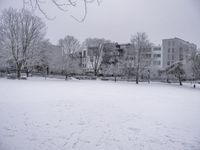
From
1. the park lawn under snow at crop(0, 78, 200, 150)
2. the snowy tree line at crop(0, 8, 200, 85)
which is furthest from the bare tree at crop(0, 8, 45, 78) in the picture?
the park lawn under snow at crop(0, 78, 200, 150)

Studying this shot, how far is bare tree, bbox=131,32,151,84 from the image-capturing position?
121 feet

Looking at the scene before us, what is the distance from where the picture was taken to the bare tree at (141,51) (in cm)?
3675

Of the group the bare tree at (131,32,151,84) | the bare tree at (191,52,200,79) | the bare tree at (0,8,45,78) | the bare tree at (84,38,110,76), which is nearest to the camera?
the bare tree at (0,8,45,78)

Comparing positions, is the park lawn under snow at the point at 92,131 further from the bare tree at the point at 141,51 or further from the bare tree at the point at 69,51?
the bare tree at the point at 69,51

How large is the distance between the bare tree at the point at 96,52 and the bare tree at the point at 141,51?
12.5 meters

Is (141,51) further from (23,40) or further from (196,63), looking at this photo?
(23,40)

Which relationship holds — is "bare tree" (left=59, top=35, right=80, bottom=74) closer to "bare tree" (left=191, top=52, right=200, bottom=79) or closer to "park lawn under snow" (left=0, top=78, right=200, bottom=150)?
"bare tree" (left=191, top=52, right=200, bottom=79)

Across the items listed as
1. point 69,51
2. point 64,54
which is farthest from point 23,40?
point 69,51

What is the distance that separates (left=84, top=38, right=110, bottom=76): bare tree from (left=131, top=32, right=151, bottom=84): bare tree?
12528 mm

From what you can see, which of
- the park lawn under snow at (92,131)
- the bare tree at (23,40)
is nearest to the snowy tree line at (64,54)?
the bare tree at (23,40)

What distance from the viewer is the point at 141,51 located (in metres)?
37.2

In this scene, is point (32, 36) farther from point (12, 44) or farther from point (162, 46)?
point (162, 46)

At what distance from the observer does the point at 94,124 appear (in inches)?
254

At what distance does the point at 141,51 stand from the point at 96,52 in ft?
52.7
